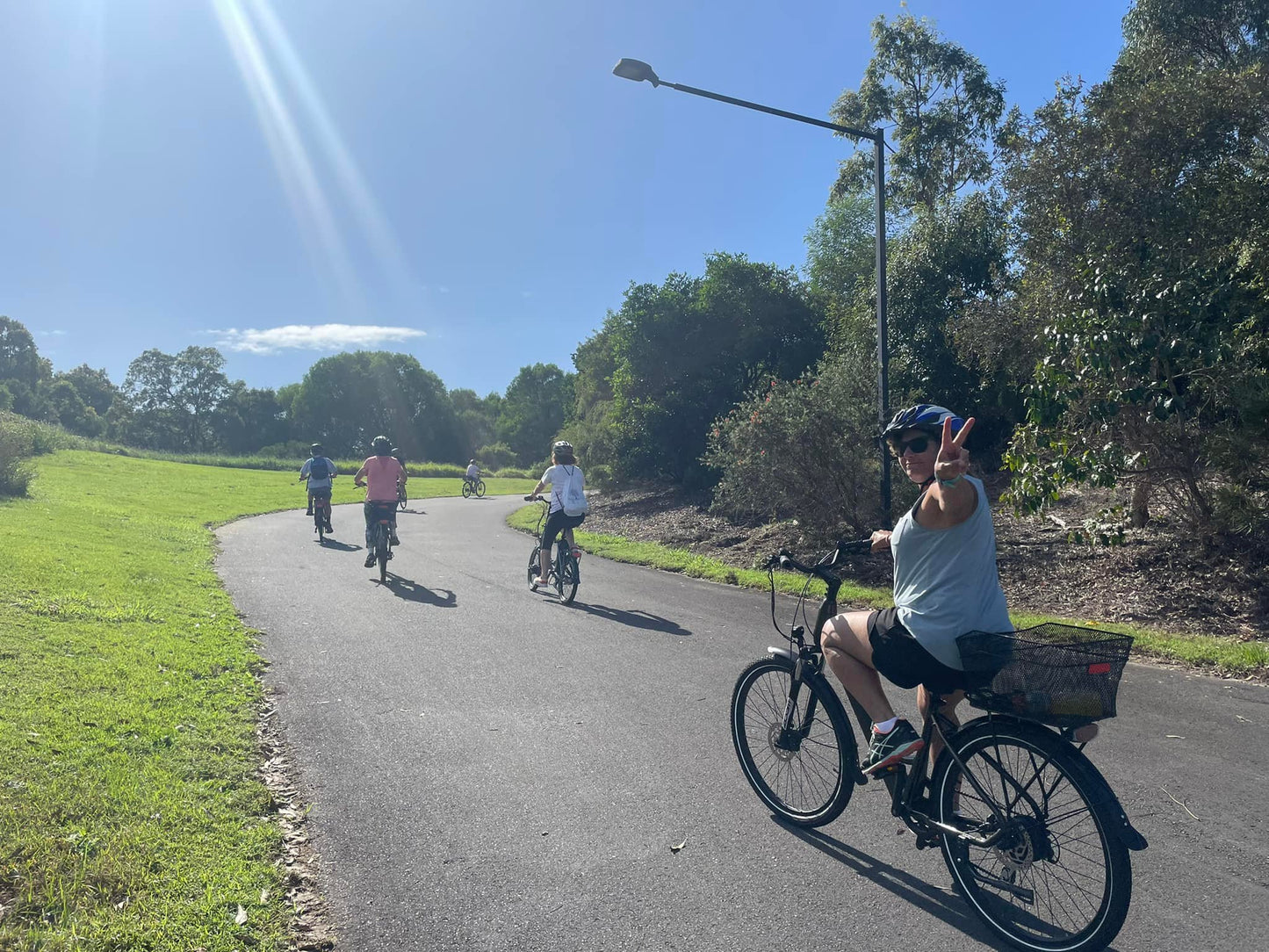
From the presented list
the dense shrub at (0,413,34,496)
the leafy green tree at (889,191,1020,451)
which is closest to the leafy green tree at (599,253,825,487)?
the leafy green tree at (889,191,1020,451)

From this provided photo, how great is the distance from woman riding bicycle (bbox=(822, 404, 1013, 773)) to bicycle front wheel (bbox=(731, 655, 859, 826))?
33cm

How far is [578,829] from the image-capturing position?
13.8 ft

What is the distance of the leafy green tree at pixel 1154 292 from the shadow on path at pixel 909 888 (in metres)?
→ 6.97

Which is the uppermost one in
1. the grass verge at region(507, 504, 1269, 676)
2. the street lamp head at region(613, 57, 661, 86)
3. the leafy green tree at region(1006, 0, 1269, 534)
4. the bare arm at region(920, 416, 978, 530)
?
the street lamp head at region(613, 57, 661, 86)

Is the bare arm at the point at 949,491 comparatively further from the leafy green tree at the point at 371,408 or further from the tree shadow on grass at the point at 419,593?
the leafy green tree at the point at 371,408

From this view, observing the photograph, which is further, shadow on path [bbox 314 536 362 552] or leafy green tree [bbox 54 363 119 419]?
leafy green tree [bbox 54 363 119 419]

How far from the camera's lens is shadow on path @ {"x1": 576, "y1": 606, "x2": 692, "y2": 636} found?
9.10 m

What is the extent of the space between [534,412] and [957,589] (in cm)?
10056

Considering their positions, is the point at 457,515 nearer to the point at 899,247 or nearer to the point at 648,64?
the point at 899,247

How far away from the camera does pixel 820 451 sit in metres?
13.4

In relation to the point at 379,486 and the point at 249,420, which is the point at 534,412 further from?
the point at 379,486

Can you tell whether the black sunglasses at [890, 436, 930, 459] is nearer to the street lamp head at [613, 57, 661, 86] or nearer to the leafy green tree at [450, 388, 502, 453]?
the street lamp head at [613, 57, 661, 86]

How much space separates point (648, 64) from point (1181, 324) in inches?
282

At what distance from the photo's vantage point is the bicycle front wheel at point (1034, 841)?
293 centimetres
